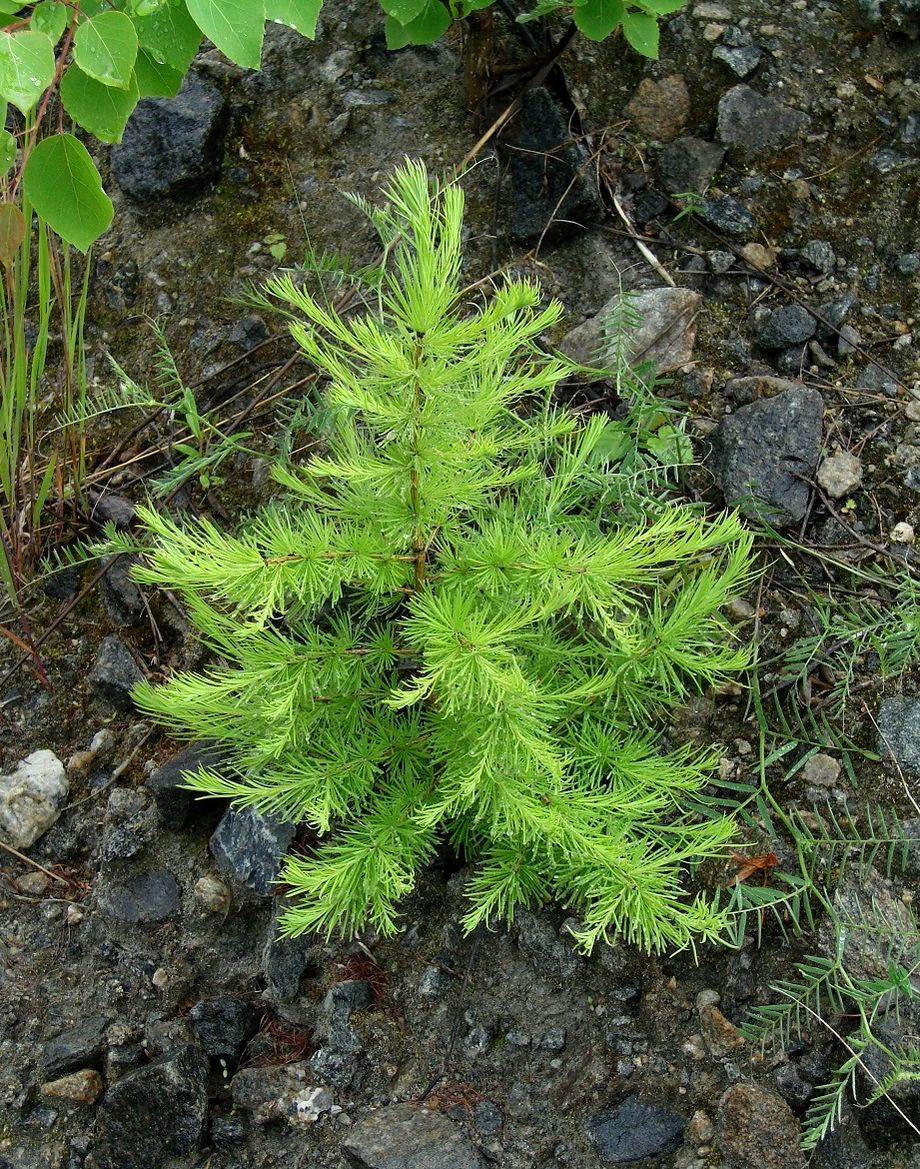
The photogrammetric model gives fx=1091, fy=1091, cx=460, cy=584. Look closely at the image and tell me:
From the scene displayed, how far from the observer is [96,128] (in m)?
1.64

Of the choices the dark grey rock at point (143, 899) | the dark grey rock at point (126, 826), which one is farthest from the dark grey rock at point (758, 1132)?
the dark grey rock at point (126, 826)

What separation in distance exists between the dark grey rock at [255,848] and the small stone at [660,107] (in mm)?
2083

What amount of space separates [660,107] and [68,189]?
195 cm

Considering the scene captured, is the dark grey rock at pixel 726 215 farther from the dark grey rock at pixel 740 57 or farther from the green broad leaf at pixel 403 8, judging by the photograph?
the green broad leaf at pixel 403 8

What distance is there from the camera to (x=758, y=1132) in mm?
1947

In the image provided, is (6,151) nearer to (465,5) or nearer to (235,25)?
(235,25)

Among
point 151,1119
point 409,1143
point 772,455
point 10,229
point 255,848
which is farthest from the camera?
point 772,455

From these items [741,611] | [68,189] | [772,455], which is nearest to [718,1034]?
[741,611]

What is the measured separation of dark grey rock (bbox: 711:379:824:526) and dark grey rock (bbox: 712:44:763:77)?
1.03 meters

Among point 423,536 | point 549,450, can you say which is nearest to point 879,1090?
point 423,536

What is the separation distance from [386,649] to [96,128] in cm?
98

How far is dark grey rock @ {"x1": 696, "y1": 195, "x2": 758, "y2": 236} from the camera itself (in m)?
2.88

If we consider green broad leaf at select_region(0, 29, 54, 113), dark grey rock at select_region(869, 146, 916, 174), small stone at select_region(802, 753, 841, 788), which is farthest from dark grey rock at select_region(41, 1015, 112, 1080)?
dark grey rock at select_region(869, 146, 916, 174)

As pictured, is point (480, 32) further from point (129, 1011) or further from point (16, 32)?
point (129, 1011)
